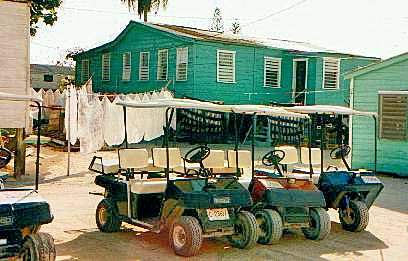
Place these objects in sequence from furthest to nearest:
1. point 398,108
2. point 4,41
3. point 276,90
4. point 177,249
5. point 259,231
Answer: point 276,90, point 398,108, point 4,41, point 259,231, point 177,249

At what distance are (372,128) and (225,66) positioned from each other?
9.55m

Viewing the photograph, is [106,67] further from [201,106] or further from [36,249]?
[36,249]

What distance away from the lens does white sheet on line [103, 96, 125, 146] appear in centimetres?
2011

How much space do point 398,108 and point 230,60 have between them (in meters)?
10.5

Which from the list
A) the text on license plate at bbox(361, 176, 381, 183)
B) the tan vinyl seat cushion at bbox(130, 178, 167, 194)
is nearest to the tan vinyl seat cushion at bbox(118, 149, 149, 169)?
the tan vinyl seat cushion at bbox(130, 178, 167, 194)

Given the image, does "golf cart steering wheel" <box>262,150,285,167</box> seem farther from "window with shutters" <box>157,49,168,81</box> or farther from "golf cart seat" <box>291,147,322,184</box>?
"window with shutters" <box>157,49,168,81</box>

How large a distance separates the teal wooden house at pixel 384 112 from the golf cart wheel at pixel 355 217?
8.14 metres

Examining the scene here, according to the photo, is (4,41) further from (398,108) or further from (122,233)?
(398,108)

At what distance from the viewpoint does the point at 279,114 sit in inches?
391

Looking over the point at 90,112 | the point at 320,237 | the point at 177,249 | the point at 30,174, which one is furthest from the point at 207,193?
the point at 90,112

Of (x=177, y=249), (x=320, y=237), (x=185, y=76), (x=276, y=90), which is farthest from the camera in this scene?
(x=276, y=90)

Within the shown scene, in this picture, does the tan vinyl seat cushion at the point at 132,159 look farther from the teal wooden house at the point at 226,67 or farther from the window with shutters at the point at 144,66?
the window with shutters at the point at 144,66

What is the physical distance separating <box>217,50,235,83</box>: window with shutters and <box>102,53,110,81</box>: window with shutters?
8.34 m

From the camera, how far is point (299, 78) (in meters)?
29.6
